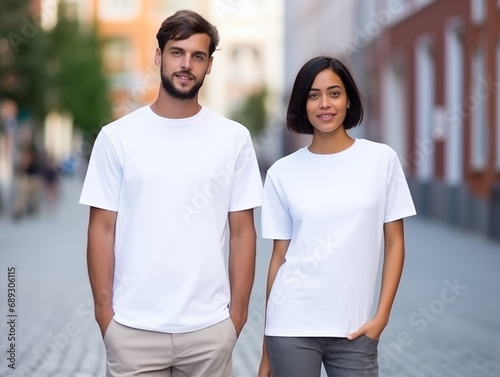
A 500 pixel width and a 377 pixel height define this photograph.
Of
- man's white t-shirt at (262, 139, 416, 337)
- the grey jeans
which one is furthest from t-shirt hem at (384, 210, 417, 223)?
the grey jeans

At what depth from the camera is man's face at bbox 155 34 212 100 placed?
394 centimetres

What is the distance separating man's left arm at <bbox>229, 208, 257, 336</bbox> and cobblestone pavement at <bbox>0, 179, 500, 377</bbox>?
2924 millimetres

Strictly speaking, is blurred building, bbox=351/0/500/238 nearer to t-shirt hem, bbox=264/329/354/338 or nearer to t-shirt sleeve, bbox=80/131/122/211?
t-shirt hem, bbox=264/329/354/338

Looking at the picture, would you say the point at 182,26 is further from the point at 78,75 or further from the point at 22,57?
the point at 78,75

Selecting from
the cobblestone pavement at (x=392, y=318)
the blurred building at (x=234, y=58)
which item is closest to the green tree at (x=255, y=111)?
the blurred building at (x=234, y=58)

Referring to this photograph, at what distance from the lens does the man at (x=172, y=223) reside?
387 centimetres

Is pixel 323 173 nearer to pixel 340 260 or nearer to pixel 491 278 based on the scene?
pixel 340 260

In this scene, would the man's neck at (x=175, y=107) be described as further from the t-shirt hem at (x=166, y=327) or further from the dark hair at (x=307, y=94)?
the t-shirt hem at (x=166, y=327)

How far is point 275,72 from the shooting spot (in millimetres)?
80312

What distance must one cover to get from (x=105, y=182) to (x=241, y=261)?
518mm

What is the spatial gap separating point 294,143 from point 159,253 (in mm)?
55647

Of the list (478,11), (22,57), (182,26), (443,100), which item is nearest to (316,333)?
(182,26)

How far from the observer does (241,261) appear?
4035 mm

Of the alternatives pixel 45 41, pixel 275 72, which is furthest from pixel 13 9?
pixel 275 72
